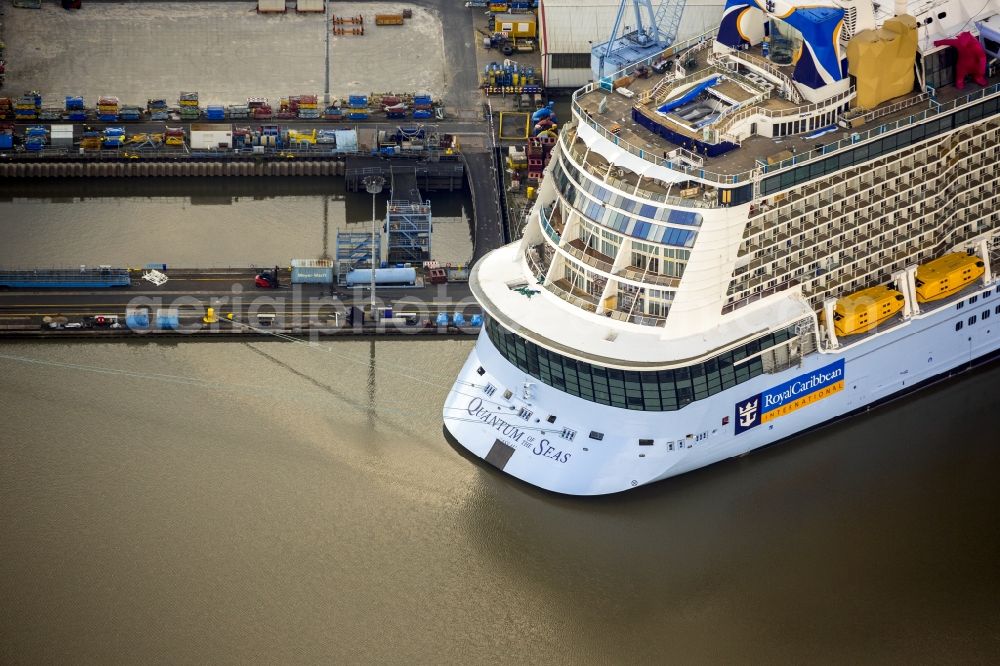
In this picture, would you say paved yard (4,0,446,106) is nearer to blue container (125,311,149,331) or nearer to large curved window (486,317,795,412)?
blue container (125,311,149,331)

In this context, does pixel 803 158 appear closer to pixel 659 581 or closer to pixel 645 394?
pixel 645 394

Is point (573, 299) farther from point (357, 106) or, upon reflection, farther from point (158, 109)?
point (158, 109)

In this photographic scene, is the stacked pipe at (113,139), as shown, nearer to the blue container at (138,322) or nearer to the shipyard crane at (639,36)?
the blue container at (138,322)

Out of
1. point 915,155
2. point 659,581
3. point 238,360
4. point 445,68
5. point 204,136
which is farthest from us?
point 445,68

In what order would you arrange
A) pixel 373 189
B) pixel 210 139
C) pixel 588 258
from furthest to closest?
pixel 210 139 < pixel 373 189 < pixel 588 258

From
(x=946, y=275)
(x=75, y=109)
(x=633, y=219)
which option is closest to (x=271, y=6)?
(x=75, y=109)

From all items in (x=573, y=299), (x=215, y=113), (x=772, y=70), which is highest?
(x=772, y=70)

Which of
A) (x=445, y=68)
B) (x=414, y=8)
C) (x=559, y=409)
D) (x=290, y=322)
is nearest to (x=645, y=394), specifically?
(x=559, y=409)
